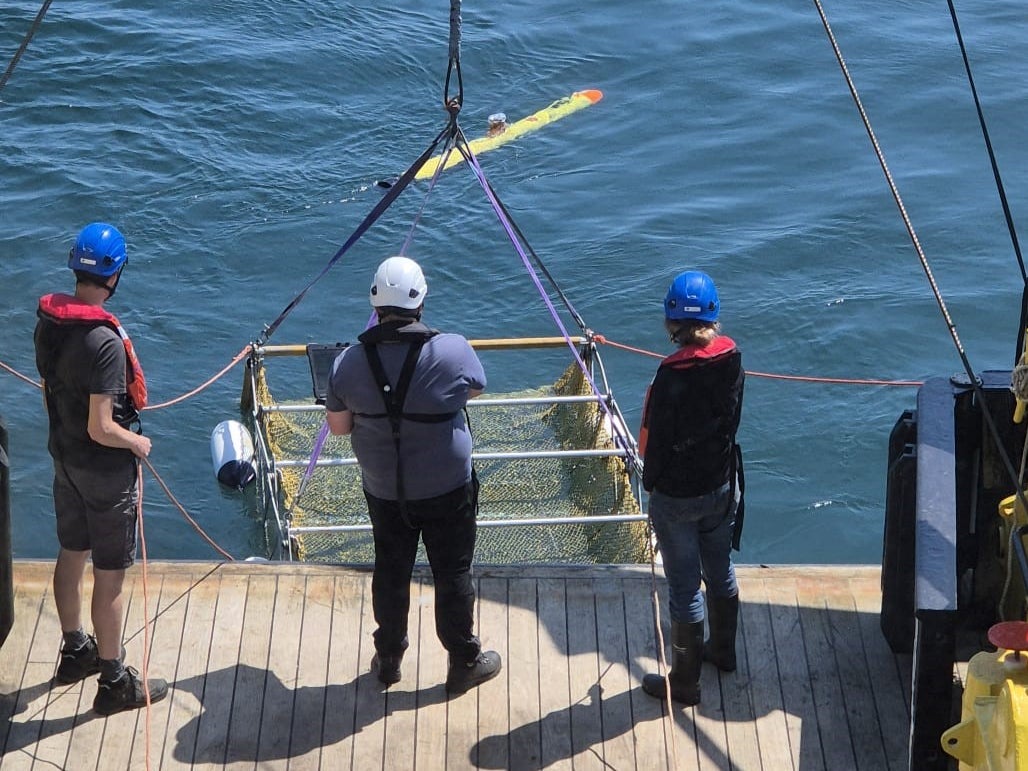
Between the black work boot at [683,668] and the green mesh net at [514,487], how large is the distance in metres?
2.30

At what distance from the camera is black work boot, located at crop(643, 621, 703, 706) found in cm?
487

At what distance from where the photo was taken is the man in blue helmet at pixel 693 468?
4.45 meters

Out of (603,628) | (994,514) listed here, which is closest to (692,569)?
(603,628)

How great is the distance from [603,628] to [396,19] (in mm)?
16171

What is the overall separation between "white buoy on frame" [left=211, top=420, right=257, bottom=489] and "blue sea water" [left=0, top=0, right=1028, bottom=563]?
265 millimetres

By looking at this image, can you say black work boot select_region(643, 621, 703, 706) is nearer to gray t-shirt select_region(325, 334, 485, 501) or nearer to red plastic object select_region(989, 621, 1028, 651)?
gray t-shirt select_region(325, 334, 485, 501)

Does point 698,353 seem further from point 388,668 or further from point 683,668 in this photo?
point 388,668

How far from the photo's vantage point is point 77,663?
507cm

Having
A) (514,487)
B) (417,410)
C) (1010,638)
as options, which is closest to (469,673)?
(417,410)

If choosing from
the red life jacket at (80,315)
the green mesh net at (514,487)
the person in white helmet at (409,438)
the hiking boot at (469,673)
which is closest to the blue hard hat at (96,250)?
the red life jacket at (80,315)

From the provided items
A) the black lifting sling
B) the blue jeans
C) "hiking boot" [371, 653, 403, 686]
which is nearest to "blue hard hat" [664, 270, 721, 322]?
the blue jeans

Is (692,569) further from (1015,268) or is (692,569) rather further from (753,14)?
(753,14)

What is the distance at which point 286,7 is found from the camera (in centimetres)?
2031

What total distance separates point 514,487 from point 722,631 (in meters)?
3.79
